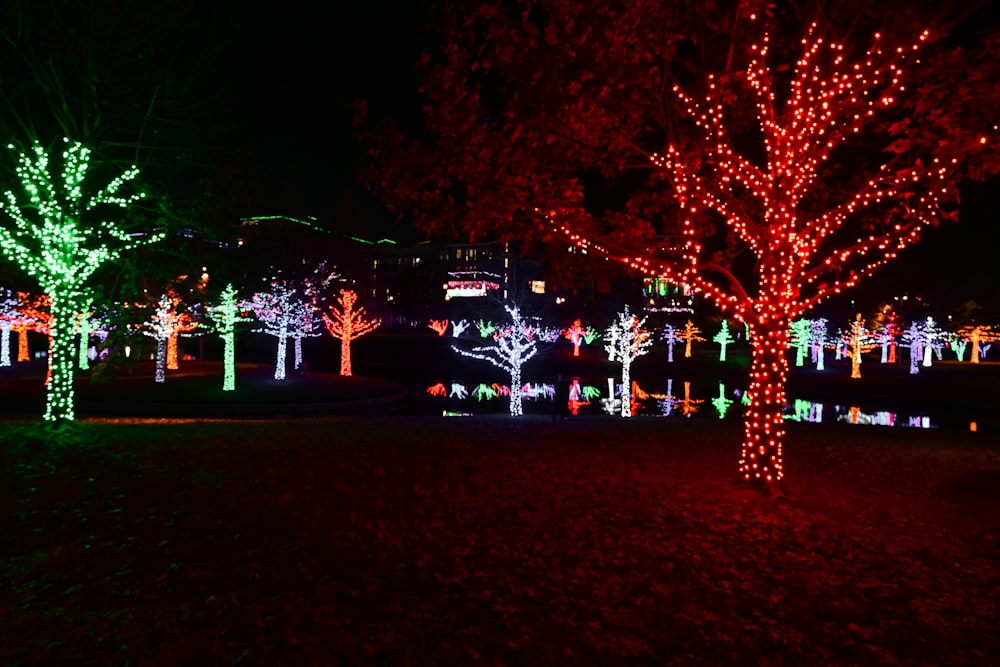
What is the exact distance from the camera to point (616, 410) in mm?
31312

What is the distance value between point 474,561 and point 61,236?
12.7 meters

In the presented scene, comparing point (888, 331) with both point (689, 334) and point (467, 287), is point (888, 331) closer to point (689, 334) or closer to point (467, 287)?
point (689, 334)

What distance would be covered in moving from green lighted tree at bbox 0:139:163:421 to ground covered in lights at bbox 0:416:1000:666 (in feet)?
12.1

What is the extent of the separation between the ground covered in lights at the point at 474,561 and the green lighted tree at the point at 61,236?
3687 millimetres

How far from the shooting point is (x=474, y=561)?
638 centimetres

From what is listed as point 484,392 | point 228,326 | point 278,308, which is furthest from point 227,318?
point 484,392

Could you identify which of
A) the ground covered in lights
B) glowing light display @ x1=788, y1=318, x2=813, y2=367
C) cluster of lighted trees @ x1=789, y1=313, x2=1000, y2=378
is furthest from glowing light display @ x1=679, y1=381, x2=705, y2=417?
glowing light display @ x1=788, y1=318, x2=813, y2=367

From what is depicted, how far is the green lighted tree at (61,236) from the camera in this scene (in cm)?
1399

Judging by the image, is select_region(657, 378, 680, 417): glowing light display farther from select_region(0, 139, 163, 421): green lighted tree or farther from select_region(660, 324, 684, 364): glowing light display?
select_region(660, 324, 684, 364): glowing light display

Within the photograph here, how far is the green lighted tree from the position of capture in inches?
551

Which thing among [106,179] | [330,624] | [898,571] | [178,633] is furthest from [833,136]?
[106,179]

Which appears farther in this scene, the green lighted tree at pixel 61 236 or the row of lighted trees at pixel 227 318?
the row of lighted trees at pixel 227 318

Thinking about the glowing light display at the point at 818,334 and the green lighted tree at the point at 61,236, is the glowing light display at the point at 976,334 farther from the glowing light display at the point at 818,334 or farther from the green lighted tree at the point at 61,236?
the green lighted tree at the point at 61,236

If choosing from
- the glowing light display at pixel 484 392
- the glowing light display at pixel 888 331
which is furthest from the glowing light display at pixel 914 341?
the glowing light display at pixel 484 392
